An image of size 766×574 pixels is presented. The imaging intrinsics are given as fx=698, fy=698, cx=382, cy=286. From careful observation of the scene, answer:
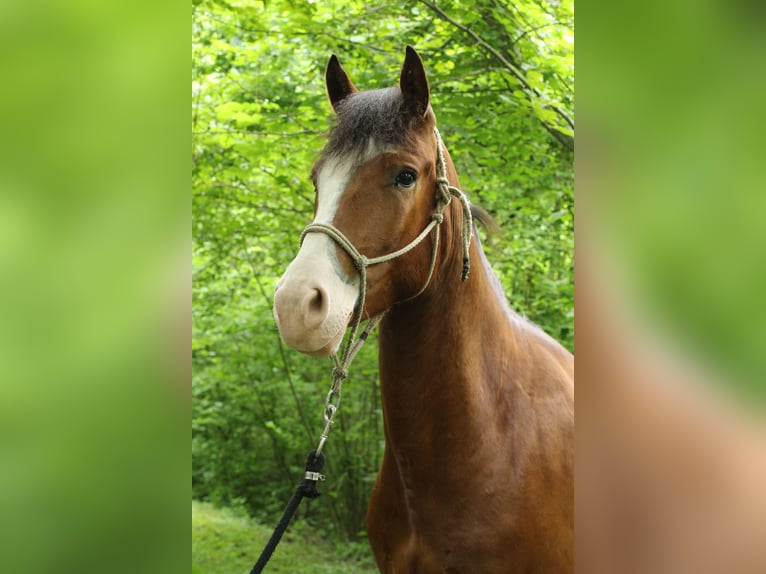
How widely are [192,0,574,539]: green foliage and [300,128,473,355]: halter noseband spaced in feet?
4.67

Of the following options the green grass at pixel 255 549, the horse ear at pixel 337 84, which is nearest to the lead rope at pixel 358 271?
the horse ear at pixel 337 84

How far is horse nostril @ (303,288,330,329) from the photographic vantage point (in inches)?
64.6

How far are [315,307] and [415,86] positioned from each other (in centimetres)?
74

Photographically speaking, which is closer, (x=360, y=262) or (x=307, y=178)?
(x=360, y=262)

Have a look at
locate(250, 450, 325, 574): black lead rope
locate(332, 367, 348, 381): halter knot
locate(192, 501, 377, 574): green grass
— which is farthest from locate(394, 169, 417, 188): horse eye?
locate(192, 501, 377, 574): green grass

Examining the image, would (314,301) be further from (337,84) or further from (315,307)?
(337,84)

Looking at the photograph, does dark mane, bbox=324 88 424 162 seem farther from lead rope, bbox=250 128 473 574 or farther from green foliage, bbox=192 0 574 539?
green foliage, bbox=192 0 574 539

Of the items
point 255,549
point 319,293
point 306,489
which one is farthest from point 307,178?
Answer: point 255,549

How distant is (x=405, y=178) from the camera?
1.92m

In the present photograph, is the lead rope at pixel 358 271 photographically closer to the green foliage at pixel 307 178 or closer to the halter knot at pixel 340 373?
the halter knot at pixel 340 373

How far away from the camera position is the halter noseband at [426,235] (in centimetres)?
178
